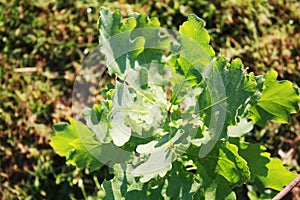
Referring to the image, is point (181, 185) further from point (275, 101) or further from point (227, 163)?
point (275, 101)

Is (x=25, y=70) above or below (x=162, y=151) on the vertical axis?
below

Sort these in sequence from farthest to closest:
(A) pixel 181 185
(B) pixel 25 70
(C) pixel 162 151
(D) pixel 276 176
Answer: (B) pixel 25 70, (D) pixel 276 176, (A) pixel 181 185, (C) pixel 162 151

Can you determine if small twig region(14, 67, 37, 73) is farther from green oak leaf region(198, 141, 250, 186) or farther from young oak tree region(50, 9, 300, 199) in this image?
green oak leaf region(198, 141, 250, 186)

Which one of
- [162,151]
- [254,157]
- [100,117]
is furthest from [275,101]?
[100,117]

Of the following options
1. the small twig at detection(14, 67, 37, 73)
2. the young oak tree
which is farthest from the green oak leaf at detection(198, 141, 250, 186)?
the small twig at detection(14, 67, 37, 73)

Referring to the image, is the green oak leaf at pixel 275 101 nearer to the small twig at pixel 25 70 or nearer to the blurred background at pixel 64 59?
the blurred background at pixel 64 59

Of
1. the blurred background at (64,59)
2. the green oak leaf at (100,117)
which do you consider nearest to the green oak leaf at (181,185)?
the green oak leaf at (100,117)

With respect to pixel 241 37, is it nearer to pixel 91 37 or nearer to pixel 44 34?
pixel 91 37
